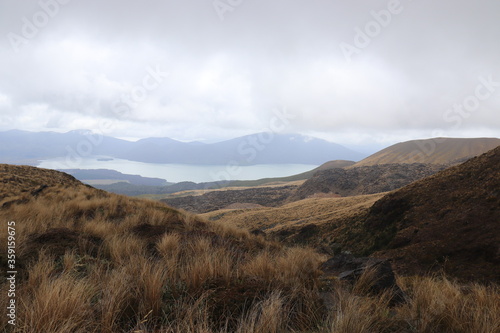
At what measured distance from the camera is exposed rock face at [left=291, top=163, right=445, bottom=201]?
46.8 meters

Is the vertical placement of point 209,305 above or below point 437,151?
below

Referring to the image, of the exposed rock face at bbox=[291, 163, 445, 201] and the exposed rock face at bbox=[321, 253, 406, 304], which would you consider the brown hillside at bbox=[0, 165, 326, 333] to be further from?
the exposed rock face at bbox=[291, 163, 445, 201]

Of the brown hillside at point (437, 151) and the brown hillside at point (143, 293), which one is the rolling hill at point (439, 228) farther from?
the brown hillside at point (437, 151)

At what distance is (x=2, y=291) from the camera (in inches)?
98.9

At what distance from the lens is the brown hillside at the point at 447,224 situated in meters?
6.45

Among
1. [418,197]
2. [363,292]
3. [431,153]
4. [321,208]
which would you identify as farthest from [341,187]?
[431,153]

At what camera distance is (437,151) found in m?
117

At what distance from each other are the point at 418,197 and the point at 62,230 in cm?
1428

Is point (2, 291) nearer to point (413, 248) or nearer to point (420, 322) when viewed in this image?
point (420, 322)

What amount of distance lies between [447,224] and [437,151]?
453ft

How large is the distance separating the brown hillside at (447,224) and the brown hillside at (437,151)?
111 metres

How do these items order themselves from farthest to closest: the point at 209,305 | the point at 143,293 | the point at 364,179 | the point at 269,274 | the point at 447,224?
1. the point at 364,179
2. the point at 447,224
3. the point at 269,274
4. the point at 143,293
5. the point at 209,305

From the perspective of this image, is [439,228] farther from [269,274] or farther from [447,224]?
[269,274]

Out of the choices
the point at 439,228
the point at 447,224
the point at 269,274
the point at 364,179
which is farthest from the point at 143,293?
the point at 364,179
